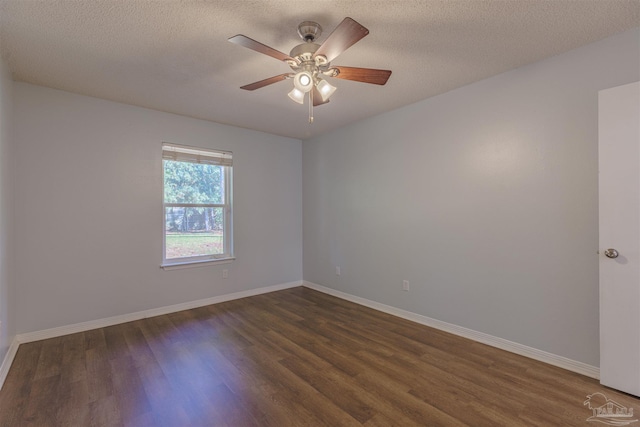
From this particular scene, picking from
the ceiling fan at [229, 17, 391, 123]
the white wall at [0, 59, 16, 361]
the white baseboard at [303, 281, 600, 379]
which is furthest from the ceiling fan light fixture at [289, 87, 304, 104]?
the white baseboard at [303, 281, 600, 379]

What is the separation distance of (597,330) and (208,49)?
12.0 ft

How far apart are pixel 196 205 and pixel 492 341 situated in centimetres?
378

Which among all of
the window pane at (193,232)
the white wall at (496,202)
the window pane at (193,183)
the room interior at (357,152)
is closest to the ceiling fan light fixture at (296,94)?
the room interior at (357,152)

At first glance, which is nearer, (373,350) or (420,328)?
(373,350)

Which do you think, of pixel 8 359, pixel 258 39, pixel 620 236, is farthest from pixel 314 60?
pixel 8 359

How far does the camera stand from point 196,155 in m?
3.94

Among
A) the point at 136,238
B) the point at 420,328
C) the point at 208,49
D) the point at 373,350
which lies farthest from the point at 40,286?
the point at 420,328

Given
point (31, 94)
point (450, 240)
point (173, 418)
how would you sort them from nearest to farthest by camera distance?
point (173, 418) < point (31, 94) < point (450, 240)

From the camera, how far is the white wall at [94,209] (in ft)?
9.47

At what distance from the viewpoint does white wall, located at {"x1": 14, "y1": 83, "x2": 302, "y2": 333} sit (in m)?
2.89

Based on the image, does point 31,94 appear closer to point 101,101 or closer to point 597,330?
point 101,101

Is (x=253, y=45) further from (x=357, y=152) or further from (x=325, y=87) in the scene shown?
(x=357, y=152)

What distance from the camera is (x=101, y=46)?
2.20 meters

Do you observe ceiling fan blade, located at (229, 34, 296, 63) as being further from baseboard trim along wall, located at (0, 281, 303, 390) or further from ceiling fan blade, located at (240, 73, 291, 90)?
baseboard trim along wall, located at (0, 281, 303, 390)
